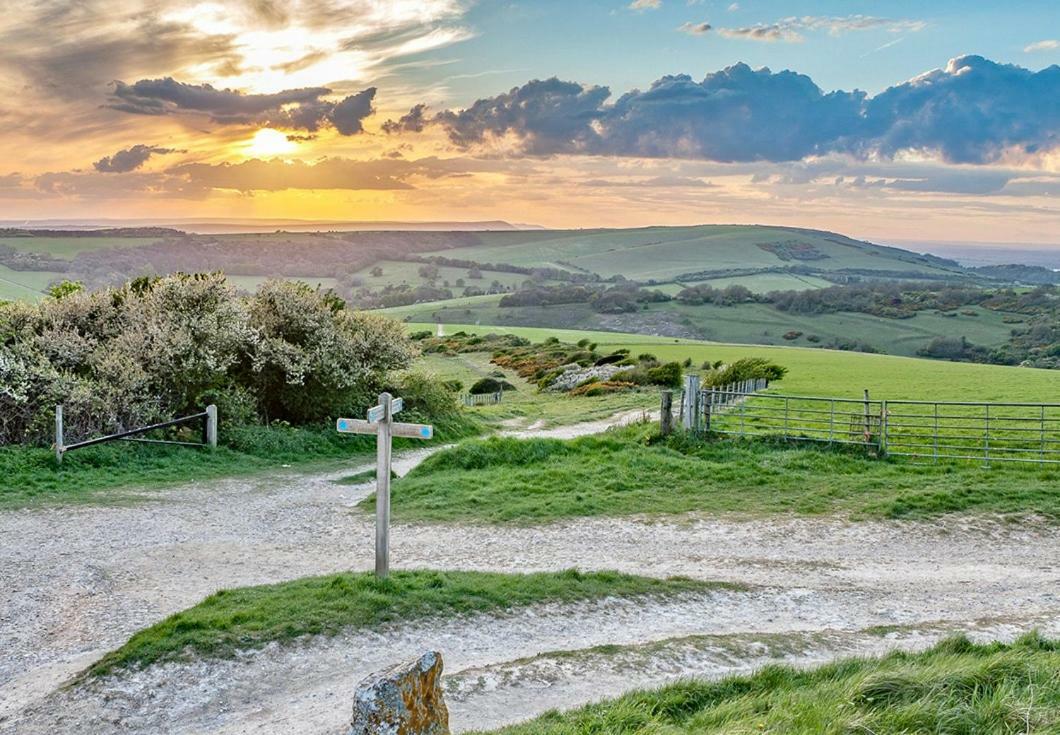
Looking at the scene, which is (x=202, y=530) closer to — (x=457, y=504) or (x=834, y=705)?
(x=457, y=504)

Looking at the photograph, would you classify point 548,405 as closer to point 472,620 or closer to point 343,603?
point 472,620

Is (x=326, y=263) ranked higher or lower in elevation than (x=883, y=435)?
higher

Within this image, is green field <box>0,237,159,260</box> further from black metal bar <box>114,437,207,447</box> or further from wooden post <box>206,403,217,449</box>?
black metal bar <box>114,437,207,447</box>

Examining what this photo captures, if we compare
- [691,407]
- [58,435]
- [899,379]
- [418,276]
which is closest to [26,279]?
[418,276]

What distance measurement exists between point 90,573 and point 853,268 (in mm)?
203551

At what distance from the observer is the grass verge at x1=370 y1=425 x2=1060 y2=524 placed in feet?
50.7

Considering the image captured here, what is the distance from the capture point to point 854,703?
5.86m

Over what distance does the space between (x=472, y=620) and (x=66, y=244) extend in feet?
411

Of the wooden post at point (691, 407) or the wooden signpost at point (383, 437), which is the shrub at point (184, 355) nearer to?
the wooden post at point (691, 407)

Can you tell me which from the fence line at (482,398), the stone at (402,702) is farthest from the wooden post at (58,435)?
the fence line at (482,398)

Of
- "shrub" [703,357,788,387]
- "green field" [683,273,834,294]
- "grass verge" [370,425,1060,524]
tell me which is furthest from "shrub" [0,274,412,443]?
"green field" [683,273,834,294]

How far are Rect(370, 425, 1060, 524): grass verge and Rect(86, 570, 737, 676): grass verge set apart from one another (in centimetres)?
428

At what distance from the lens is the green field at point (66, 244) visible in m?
109

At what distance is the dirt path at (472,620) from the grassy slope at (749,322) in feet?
275
